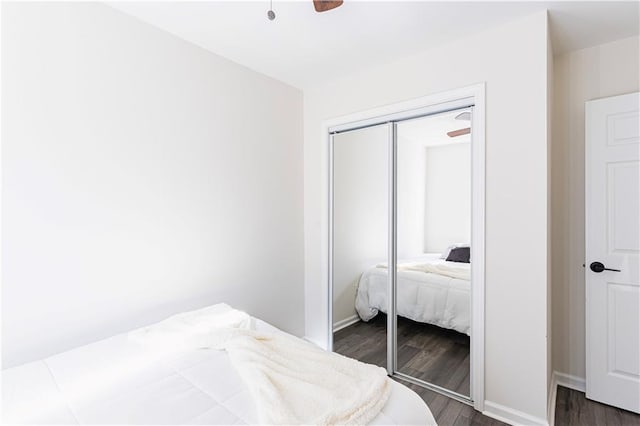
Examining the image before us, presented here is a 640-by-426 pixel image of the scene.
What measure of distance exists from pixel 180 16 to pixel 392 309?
259 centimetres

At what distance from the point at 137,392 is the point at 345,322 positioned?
6.62ft

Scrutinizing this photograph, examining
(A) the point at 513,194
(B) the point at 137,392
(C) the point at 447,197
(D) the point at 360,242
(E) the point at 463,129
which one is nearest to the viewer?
(B) the point at 137,392

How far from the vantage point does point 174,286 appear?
2.08 metres

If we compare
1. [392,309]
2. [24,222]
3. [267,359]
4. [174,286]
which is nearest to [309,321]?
[392,309]

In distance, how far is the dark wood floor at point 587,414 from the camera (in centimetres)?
195

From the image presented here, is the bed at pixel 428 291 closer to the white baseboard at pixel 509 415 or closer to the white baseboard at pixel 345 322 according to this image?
the white baseboard at pixel 345 322

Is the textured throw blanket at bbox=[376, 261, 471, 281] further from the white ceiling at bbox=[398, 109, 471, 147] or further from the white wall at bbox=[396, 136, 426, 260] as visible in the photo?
the white ceiling at bbox=[398, 109, 471, 147]

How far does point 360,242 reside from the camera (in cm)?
Answer: 279

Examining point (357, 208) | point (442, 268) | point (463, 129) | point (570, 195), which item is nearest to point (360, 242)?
point (357, 208)

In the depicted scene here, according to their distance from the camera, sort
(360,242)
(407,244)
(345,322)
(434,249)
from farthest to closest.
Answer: (345,322) → (360,242) → (407,244) → (434,249)

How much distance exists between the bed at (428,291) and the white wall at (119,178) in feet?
3.20

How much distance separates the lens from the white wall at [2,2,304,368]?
59.8 inches

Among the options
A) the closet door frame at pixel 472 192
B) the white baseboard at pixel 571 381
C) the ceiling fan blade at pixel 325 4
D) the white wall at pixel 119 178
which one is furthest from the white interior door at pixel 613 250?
the white wall at pixel 119 178

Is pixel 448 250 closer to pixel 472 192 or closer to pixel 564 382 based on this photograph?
pixel 472 192
